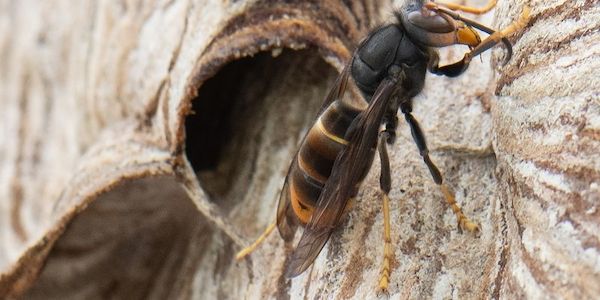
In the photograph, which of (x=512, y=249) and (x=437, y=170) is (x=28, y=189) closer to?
(x=437, y=170)

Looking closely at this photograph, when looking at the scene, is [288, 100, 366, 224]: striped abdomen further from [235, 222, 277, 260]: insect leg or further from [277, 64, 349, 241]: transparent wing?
[235, 222, 277, 260]: insect leg

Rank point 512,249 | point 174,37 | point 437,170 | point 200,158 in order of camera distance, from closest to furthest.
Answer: point 512,249 → point 437,170 → point 174,37 → point 200,158

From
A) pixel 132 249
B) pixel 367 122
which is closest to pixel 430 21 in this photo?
pixel 367 122

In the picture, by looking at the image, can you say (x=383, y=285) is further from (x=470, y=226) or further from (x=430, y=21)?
(x=430, y=21)

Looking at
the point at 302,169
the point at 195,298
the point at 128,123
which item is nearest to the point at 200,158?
the point at 128,123

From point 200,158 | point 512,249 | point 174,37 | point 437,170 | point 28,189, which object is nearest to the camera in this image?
point 512,249

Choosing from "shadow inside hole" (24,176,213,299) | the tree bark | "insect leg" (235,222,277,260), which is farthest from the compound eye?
"shadow inside hole" (24,176,213,299)

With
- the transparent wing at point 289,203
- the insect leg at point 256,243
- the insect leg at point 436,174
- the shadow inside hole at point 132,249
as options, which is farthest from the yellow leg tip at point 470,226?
the shadow inside hole at point 132,249
